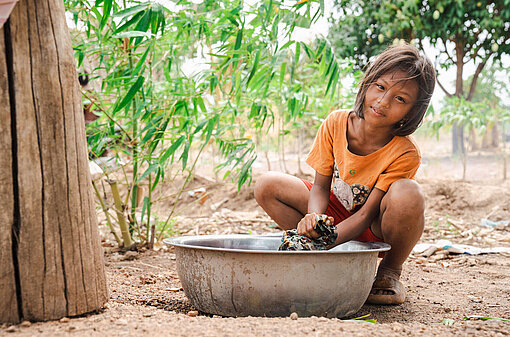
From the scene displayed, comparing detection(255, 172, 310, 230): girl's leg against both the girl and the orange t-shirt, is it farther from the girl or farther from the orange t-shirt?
the orange t-shirt

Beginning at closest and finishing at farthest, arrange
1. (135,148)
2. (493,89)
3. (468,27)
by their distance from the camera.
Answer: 1. (135,148)
2. (468,27)
3. (493,89)

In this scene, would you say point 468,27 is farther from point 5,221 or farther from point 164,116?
point 5,221

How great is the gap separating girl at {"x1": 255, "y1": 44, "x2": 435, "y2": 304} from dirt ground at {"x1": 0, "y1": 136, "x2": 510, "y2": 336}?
0.93 feet

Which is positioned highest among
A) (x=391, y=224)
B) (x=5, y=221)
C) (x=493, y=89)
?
(x=493, y=89)

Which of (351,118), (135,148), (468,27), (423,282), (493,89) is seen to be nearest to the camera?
(351,118)

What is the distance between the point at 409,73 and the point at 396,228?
0.59 meters

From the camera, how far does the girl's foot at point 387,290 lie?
5.91ft

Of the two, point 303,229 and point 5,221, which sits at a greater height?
point 5,221

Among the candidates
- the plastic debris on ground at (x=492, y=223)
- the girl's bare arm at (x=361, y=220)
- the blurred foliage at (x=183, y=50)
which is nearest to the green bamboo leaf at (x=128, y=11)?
the blurred foliage at (x=183, y=50)

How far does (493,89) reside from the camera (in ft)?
34.4

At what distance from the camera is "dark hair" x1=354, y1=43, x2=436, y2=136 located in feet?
5.76

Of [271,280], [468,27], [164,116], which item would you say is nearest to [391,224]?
[271,280]

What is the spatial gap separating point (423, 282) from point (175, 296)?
121 cm

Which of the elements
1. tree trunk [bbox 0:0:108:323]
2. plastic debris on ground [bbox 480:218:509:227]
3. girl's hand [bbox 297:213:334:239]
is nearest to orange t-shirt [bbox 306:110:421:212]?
girl's hand [bbox 297:213:334:239]
